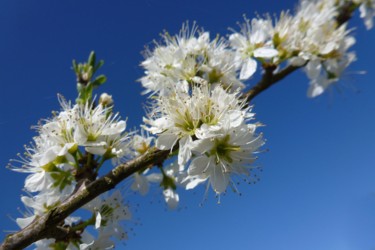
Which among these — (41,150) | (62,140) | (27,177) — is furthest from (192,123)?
(27,177)

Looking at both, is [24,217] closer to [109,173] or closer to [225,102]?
[109,173]

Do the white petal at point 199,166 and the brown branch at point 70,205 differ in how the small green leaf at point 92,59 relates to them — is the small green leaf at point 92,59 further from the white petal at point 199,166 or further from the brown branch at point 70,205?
the white petal at point 199,166

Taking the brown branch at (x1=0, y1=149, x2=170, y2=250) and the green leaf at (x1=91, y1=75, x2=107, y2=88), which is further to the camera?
the green leaf at (x1=91, y1=75, x2=107, y2=88)

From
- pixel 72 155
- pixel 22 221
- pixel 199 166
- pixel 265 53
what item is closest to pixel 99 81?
pixel 72 155

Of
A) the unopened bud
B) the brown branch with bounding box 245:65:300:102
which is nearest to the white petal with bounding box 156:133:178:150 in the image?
the unopened bud

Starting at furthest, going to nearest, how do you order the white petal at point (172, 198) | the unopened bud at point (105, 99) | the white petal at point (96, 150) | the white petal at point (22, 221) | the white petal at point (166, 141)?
the white petal at point (172, 198)
the unopened bud at point (105, 99)
the white petal at point (22, 221)
the white petal at point (96, 150)
the white petal at point (166, 141)

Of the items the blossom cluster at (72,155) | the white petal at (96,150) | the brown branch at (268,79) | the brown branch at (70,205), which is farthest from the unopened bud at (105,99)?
the brown branch at (268,79)

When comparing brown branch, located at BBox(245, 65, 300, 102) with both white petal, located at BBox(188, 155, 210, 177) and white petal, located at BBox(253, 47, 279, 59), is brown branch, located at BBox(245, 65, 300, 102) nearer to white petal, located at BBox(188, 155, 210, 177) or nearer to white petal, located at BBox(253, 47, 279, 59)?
white petal, located at BBox(253, 47, 279, 59)

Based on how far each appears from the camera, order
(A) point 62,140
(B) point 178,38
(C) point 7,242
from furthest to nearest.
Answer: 1. (B) point 178,38
2. (A) point 62,140
3. (C) point 7,242
